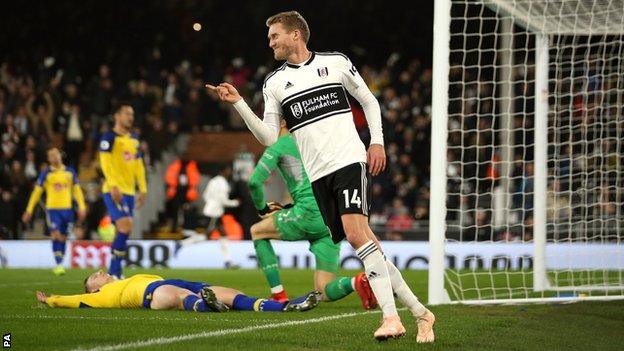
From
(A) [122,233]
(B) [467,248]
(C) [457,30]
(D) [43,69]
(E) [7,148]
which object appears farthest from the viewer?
(C) [457,30]

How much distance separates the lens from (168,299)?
898 cm

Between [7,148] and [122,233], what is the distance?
1191 centimetres

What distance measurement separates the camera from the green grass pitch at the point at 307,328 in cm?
654

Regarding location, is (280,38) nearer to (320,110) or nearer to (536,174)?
(320,110)

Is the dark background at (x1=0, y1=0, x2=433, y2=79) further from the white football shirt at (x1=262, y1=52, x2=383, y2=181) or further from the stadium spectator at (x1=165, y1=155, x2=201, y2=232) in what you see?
the white football shirt at (x1=262, y1=52, x2=383, y2=181)

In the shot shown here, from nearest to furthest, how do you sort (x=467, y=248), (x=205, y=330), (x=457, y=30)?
(x=205, y=330) → (x=467, y=248) → (x=457, y=30)


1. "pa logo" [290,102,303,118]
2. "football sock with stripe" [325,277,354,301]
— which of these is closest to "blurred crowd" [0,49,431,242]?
"football sock with stripe" [325,277,354,301]

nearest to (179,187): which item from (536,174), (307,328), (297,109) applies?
(536,174)

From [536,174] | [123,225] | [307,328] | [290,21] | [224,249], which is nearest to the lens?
[290,21]

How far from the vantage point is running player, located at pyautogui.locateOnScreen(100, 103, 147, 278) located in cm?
1328

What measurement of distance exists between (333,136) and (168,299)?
278 centimetres

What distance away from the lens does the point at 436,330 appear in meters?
7.52

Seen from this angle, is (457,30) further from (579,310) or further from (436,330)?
(436,330)

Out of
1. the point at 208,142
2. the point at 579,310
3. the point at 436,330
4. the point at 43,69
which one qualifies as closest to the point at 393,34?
the point at 208,142
